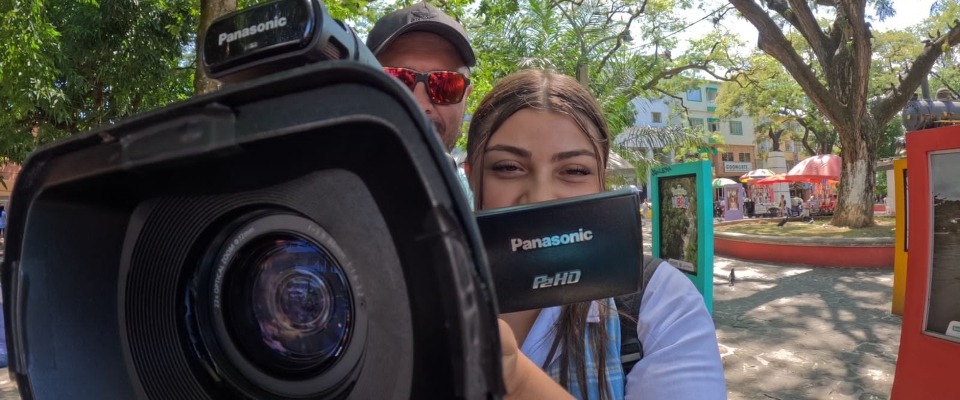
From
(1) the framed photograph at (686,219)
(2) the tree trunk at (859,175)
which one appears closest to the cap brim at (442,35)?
(1) the framed photograph at (686,219)

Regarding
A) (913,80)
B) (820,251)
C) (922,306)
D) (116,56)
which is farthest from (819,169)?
(116,56)

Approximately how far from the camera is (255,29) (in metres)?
0.71

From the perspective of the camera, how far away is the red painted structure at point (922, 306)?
302 cm

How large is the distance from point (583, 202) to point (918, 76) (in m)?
14.0

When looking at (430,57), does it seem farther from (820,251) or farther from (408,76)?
(820,251)

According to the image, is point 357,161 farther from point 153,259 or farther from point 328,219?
point 153,259

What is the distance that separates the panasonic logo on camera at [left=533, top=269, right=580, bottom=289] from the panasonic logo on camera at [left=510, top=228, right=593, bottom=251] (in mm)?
38

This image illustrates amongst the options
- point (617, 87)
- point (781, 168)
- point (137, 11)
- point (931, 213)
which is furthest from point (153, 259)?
point (781, 168)

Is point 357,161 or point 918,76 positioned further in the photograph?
point 918,76

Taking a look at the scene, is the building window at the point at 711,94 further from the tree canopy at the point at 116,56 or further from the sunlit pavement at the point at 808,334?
the tree canopy at the point at 116,56

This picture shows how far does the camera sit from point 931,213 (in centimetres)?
321

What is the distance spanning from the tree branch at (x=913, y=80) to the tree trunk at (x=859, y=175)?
458 millimetres

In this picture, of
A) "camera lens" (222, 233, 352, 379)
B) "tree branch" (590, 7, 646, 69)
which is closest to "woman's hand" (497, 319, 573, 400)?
"camera lens" (222, 233, 352, 379)

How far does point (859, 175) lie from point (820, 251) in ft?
9.75
